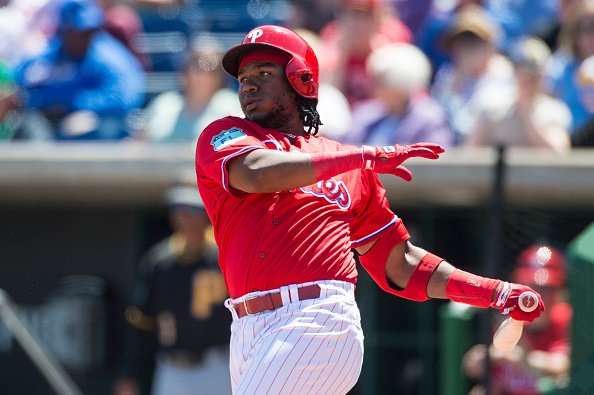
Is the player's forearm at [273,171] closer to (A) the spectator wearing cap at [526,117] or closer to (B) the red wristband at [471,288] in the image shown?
(B) the red wristband at [471,288]

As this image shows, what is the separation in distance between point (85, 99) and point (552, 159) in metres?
2.93

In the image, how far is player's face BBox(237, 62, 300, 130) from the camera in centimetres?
383

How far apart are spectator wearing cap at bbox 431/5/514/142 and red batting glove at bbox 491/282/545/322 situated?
3.30 m

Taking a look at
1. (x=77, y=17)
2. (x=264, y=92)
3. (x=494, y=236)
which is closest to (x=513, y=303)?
(x=264, y=92)

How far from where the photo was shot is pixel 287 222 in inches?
147

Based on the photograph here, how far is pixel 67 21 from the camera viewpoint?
7.79m

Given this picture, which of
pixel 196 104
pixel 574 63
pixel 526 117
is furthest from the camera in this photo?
pixel 196 104

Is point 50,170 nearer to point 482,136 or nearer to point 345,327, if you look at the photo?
point 482,136

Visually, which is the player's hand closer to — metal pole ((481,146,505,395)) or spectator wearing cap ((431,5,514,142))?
metal pole ((481,146,505,395))

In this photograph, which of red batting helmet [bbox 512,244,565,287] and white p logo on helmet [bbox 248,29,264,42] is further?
red batting helmet [bbox 512,244,565,287]

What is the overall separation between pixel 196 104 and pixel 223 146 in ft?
12.5

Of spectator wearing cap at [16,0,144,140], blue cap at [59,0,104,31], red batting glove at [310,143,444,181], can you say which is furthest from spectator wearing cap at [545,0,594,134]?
red batting glove at [310,143,444,181]

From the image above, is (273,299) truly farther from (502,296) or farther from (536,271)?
(536,271)

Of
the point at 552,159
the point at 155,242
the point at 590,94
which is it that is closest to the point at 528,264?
the point at 552,159
